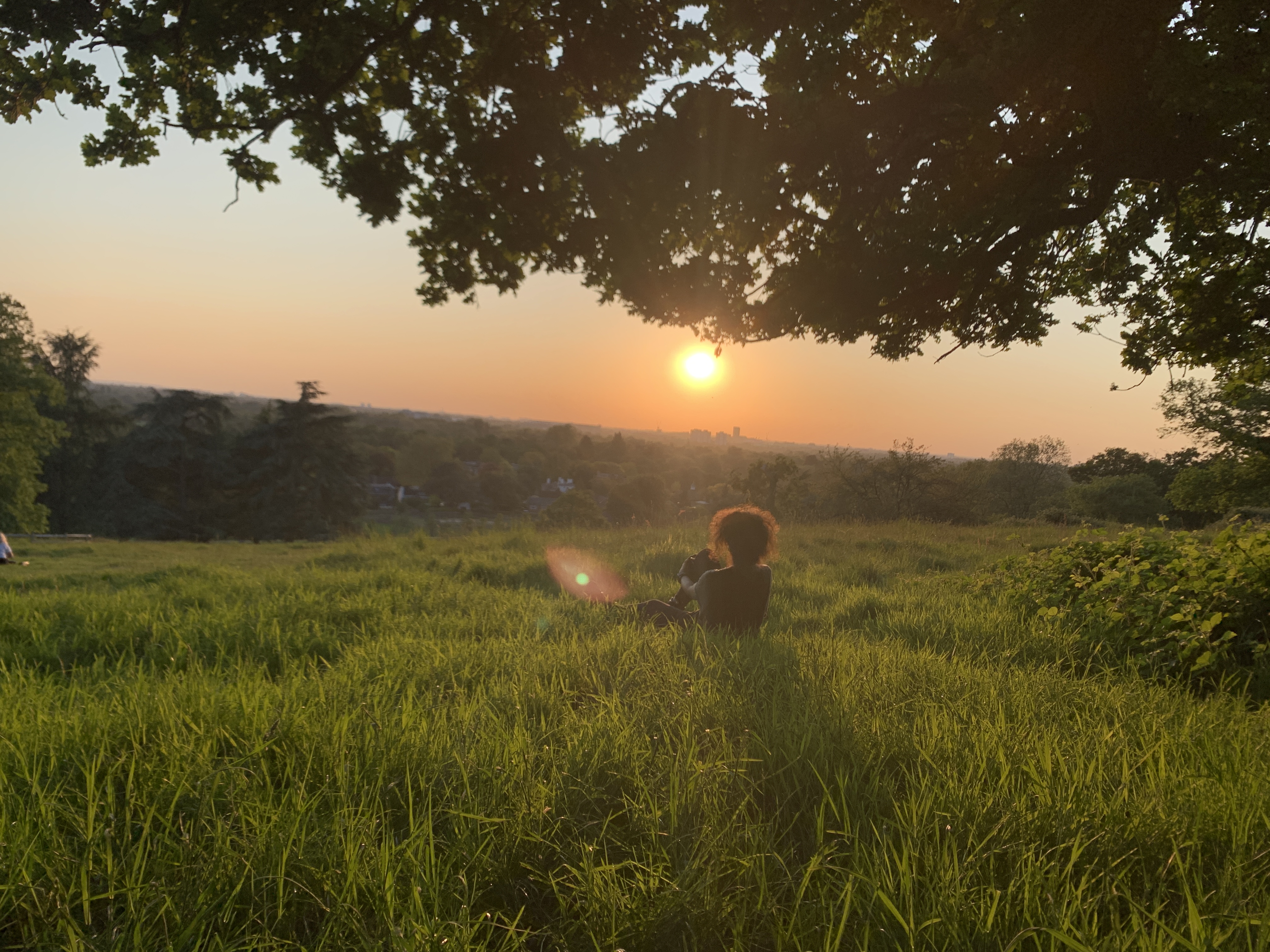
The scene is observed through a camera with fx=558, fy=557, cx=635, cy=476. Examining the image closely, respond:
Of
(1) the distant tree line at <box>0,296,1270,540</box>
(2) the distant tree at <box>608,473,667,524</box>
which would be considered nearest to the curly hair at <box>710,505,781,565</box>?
(1) the distant tree line at <box>0,296,1270,540</box>

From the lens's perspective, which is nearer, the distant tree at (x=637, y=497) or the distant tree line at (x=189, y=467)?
the distant tree line at (x=189, y=467)

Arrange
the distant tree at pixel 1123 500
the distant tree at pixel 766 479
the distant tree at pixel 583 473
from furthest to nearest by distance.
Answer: the distant tree at pixel 583 473 < the distant tree at pixel 1123 500 < the distant tree at pixel 766 479

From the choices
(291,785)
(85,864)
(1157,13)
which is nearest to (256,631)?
(291,785)

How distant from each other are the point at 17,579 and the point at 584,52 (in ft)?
42.9

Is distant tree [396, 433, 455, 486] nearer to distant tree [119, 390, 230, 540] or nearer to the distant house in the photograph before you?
the distant house

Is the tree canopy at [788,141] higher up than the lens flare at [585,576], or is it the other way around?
the tree canopy at [788,141]

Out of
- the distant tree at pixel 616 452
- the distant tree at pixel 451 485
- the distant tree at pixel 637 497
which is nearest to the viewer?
the distant tree at pixel 637 497

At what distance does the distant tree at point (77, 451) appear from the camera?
3997 centimetres

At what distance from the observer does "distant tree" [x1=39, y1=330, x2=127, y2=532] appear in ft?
131

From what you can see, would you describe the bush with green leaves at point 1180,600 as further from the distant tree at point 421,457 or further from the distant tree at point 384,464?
the distant tree at point 384,464

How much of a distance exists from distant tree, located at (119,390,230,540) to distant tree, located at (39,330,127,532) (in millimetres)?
1711

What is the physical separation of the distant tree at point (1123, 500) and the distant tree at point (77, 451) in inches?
2639

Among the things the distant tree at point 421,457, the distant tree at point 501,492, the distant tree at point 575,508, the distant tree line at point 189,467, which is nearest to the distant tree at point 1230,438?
the distant tree at point 575,508

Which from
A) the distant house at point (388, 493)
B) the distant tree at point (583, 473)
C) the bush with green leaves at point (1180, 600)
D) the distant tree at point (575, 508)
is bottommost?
the distant house at point (388, 493)
